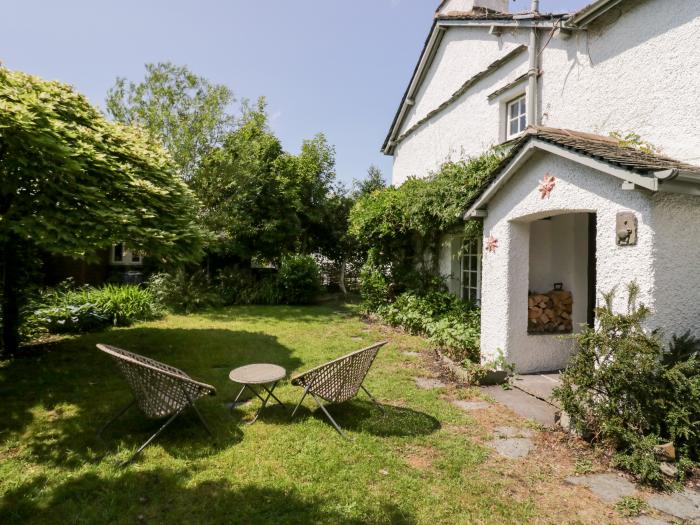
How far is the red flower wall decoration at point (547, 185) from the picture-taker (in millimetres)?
5059

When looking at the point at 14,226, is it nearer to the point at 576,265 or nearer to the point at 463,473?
the point at 463,473

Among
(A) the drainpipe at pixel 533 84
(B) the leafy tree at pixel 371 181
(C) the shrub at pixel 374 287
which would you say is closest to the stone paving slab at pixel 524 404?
(A) the drainpipe at pixel 533 84

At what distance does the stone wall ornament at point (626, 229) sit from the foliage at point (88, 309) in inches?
445

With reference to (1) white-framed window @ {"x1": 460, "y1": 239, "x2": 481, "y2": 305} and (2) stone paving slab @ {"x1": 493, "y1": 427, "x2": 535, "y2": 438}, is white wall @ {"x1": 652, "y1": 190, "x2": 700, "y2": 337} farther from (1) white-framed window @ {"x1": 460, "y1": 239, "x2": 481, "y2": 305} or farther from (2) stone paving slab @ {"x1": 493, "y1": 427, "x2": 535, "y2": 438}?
(1) white-framed window @ {"x1": 460, "y1": 239, "x2": 481, "y2": 305}

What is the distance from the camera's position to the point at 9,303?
22.8 feet

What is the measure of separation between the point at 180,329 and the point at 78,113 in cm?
570

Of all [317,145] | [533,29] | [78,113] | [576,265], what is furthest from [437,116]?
[78,113]

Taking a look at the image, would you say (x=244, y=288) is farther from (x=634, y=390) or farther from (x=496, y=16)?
(x=634, y=390)

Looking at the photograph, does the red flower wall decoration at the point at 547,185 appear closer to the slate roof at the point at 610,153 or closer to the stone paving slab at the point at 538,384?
the slate roof at the point at 610,153

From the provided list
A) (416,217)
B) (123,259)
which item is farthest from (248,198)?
(416,217)

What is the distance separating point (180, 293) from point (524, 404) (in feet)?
38.9

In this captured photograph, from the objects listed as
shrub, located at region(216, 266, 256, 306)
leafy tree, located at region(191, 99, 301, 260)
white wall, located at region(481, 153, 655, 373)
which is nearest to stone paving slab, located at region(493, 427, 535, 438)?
white wall, located at region(481, 153, 655, 373)

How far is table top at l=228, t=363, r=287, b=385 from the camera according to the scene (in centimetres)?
441

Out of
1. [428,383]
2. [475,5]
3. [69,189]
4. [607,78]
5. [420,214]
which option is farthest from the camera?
[475,5]
